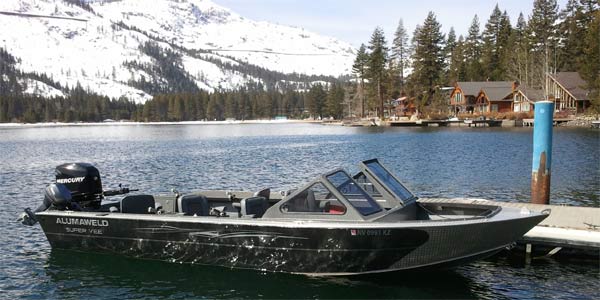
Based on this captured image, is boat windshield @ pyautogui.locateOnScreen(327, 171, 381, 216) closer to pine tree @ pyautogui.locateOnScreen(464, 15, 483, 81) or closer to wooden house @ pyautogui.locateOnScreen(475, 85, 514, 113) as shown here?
wooden house @ pyautogui.locateOnScreen(475, 85, 514, 113)

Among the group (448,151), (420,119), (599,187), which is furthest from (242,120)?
(599,187)

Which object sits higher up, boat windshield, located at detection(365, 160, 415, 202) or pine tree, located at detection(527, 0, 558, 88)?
pine tree, located at detection(527, 0, 558, 88)

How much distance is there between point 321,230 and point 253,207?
2.00m

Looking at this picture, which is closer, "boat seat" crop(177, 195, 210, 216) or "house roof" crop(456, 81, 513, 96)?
"boat seat" crop(177, 195, 210, 216)

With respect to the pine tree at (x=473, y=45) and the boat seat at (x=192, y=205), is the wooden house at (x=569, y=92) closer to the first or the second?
the pine tree at (x=473, y=45)

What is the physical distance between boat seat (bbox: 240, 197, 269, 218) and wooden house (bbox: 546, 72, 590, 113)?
70.8 m

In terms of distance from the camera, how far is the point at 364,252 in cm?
959

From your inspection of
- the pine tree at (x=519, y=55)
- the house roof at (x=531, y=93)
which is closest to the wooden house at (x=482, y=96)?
the house roof at (x=531, y=93)

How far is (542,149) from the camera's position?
1397 cm

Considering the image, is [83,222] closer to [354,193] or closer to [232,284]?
[232,284]

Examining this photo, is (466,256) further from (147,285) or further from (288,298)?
(147,285)

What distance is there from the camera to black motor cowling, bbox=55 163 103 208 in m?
12.3

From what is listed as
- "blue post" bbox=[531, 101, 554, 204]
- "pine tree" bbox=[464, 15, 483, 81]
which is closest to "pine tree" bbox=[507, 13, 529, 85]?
"pine tree" bbox=[464, 15, 483, 81]

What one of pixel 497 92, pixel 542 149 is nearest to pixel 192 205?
pixel 542 149
